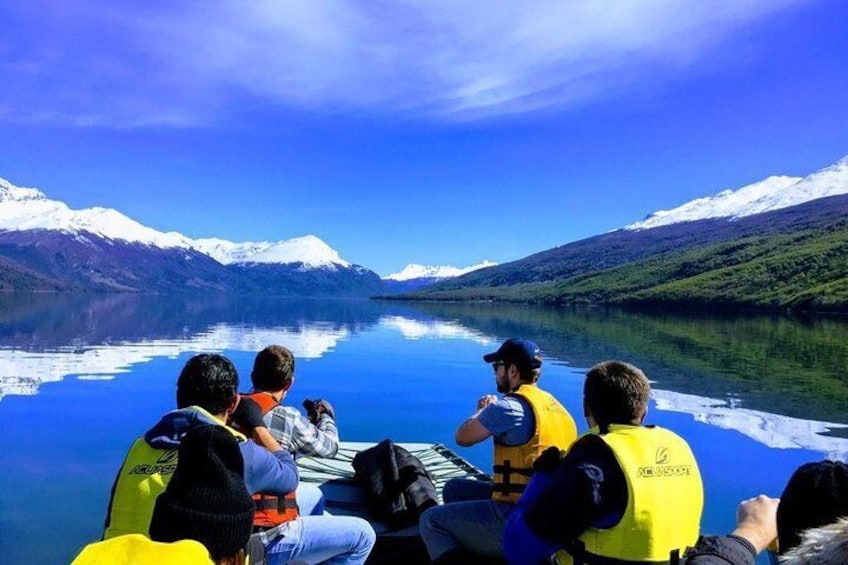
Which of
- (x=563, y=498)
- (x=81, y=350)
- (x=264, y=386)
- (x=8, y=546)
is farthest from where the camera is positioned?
(x=81, y=350)

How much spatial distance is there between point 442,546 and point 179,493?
4491 millimetres

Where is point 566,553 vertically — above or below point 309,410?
below

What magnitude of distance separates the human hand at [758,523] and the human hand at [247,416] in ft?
13.1

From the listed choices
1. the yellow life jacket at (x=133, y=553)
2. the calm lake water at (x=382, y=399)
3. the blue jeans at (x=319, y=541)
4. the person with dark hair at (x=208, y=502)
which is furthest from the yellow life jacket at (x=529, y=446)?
the calm lake water at (x=382, y=399)

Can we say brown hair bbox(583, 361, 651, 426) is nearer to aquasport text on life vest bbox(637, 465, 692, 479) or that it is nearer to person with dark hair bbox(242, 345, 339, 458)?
aquasport text on life vest bbox(637, 465, 692, 479)

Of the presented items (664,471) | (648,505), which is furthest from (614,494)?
(664,471)

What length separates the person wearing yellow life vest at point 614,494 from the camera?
426 centimetres

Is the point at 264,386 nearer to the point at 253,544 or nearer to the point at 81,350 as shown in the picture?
the point at 253,544

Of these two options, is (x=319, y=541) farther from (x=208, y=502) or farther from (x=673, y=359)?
(x=673, y=359)

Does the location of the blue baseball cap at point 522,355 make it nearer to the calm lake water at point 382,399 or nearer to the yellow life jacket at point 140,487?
the yellow life jacket at point 140,487

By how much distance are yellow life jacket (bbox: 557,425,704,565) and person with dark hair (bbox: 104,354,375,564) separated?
2.39m

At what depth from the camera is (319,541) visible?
6.16 m

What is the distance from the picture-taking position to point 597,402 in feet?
15.3

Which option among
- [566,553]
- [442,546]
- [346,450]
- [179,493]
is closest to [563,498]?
[566,553]
